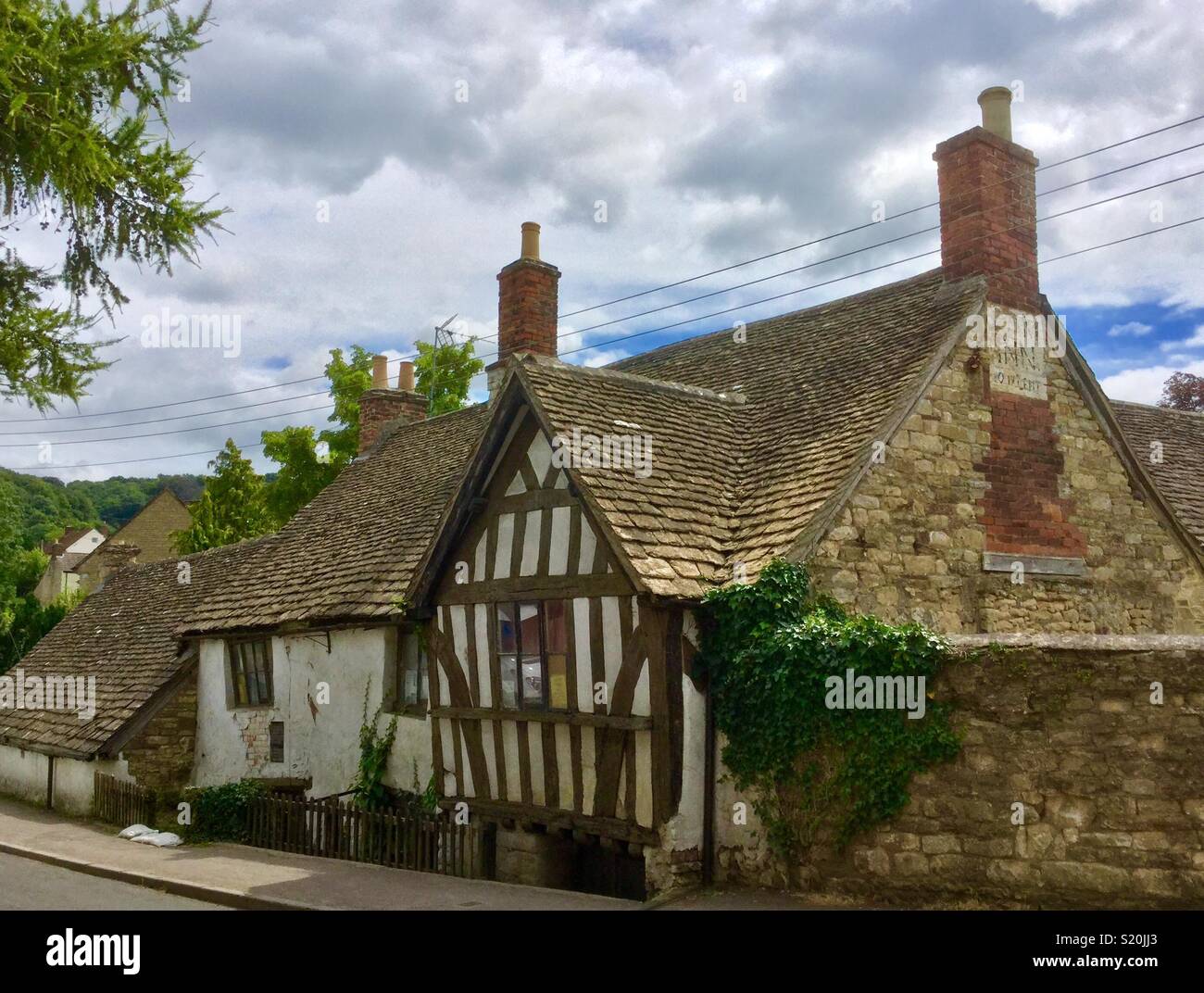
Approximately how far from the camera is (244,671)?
1733cm

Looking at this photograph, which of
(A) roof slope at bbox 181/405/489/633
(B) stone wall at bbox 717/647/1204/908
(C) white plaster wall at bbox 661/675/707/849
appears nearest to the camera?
(B) stone wall at bbox 717/647/1204/908

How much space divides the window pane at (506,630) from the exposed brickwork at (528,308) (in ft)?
19.8

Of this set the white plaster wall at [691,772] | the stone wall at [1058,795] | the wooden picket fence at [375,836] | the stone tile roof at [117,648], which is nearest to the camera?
the stone wall at [1058,795]

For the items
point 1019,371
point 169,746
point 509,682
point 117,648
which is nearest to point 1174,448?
point 1019,371

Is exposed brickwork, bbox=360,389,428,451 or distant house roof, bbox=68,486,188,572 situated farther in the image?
distant house roof, bbox=68,486,188,572

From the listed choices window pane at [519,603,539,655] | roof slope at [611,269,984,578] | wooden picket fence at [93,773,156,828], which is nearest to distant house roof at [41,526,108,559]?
wooden picket fence at [93,773,156,828]

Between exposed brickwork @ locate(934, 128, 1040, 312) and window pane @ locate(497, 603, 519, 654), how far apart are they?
21.6 ft

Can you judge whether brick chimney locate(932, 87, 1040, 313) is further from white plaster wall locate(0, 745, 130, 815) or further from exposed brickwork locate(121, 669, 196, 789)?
white plaster wall locate(0, 745, 130, 815)

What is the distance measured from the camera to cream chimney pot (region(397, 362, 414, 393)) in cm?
2438

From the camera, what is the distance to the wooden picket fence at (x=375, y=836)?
1148 cm

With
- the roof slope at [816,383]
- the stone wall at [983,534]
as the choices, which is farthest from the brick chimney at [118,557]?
the stone wall at [983,534]

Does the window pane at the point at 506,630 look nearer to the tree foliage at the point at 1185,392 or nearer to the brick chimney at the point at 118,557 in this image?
the brick chimney at the point at 118,557

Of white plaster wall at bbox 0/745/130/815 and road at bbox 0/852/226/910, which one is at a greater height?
road at bbox 0/852/226/910
